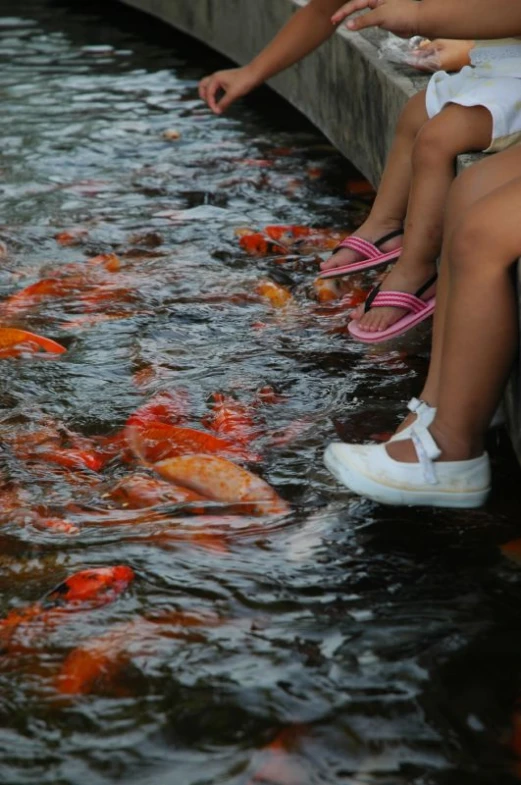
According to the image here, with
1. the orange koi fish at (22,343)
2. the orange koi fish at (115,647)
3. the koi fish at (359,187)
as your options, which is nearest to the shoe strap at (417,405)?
the orange koi fish at (115,647)

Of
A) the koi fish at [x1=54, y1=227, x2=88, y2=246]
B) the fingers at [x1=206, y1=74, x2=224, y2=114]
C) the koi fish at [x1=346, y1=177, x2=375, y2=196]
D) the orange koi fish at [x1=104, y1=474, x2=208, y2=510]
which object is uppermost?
the fingers at [x1=206, y1=74, x2=224, y2=114]

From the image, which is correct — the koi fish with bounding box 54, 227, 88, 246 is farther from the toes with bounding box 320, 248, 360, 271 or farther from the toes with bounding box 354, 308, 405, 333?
the toes with bounding box 354, 308, 405, 333

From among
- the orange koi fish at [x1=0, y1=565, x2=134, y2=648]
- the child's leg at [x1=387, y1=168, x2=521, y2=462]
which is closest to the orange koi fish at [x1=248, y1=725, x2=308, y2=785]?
the orange koi fish at [x1=0, y1=565, x2=134, y2=648]

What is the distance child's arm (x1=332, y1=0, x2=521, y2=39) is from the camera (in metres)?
2.72

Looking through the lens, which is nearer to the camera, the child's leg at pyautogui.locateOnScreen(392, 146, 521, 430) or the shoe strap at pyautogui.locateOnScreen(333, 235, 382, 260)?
the child's leg at pyautogui.locateOnScreen(392, 146, 521, 430)

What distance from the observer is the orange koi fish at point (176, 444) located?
2980 mm

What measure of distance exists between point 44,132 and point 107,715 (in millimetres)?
5074

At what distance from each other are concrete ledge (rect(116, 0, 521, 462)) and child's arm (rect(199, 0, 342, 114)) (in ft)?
2.88

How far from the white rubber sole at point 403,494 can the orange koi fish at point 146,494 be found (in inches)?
14.1

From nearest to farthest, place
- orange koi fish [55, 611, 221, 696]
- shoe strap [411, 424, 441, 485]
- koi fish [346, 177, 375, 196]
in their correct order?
1. orange koi fish [55, 611, 221, 696]
2. shoe strap [411, 424, 441, 485]
3. koi fish [346, 177, 375, 196]

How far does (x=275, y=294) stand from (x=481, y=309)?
1723mm

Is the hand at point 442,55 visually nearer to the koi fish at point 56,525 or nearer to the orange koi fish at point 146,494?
the orange koi fish at point 146,494

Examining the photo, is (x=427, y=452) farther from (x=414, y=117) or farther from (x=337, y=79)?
(x=337, y=79)

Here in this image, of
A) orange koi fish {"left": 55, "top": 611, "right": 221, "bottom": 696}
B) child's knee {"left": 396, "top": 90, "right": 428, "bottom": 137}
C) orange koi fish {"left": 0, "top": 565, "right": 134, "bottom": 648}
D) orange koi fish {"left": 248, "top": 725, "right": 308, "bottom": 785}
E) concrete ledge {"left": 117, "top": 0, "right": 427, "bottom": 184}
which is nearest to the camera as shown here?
orange koi fish {"left": 248, "top": 725, "right": 308, "bottom": 785}
